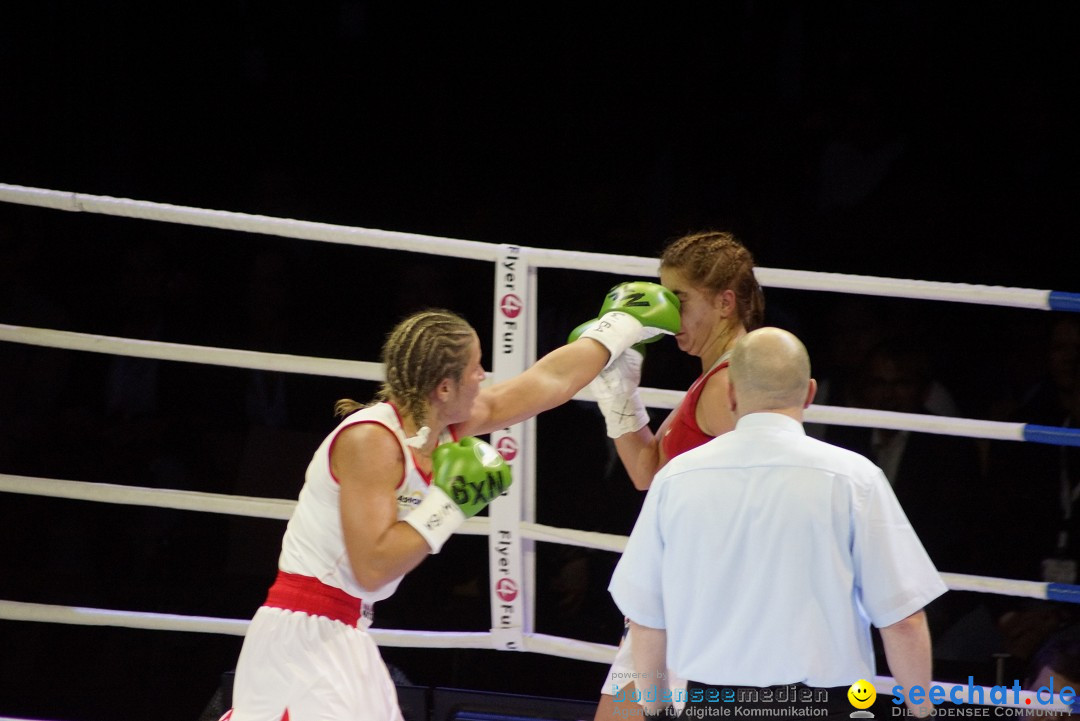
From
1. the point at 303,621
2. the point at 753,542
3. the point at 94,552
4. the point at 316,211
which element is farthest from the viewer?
the point at 316,211

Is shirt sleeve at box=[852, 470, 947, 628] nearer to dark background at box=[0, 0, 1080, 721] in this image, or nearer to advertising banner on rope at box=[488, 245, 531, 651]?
advertising banner on rope at box=[488, 245, 531, 651]

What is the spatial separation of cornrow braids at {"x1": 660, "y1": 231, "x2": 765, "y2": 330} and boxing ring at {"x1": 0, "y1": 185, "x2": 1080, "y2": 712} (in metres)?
0.13

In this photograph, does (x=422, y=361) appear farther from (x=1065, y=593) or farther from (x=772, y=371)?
(x=1065, y=593)

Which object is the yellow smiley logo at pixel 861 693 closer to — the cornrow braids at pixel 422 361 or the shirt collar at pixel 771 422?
the shirt collar at pixel 771 422

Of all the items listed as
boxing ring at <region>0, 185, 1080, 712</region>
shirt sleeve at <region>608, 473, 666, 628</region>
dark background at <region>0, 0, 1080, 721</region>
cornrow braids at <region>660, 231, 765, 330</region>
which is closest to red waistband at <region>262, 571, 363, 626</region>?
shirt sleeve at <region>608, 473, 666, 628</region>

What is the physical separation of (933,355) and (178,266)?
288cm

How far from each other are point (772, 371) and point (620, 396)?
741 millimetres

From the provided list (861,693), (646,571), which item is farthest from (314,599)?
(861,693)

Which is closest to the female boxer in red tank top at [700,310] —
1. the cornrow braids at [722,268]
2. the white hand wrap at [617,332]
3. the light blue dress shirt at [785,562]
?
the cornrow braids at [722,268]

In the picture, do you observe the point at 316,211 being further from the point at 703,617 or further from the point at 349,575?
the point at 703,617

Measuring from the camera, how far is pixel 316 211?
4922mm

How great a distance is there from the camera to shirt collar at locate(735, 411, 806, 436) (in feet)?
6.18

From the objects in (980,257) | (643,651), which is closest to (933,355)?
(980,257)

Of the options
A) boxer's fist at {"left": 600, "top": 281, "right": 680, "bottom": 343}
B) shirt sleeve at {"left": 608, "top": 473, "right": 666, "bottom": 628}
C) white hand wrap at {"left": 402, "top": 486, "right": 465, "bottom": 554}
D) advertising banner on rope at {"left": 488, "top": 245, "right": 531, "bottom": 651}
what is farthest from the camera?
advertising banner on rope at {"left": 488, "top": 245, "right": 531, "bottom": 651}
